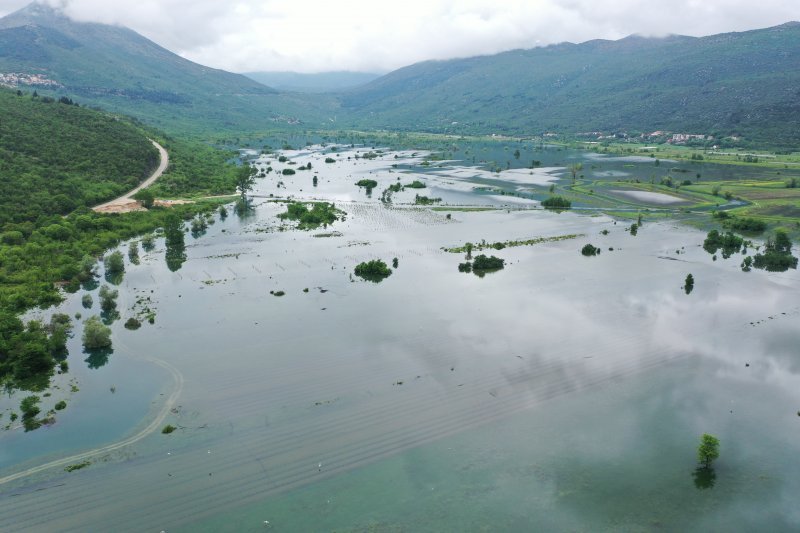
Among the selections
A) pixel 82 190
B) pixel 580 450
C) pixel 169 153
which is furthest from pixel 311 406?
pixel 169 153

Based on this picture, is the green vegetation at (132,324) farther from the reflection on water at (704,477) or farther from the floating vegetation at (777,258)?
the floating vegetation at (777,258)

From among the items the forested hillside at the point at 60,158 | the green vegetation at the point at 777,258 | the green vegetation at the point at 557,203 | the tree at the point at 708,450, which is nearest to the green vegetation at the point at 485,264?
the green vegetation at the point at 777,258

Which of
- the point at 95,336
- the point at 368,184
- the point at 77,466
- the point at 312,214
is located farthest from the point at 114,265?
the point at 368,184

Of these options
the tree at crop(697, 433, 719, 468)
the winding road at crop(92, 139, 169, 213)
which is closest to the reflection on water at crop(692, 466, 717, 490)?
the tree at crop(697, 433, 719, 468)

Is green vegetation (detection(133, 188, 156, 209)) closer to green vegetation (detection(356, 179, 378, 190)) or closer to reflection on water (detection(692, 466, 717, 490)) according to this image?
green vegetation (detection(356, 179, 378, 190))

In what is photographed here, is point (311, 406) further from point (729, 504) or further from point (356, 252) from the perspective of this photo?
point (356, 252)
